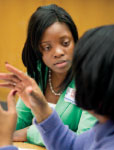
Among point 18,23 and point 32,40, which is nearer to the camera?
point 32,40

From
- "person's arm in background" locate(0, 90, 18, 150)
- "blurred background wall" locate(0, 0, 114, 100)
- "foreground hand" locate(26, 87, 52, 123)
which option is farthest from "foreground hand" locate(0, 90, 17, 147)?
"blurred background wall" locate(0, 0, 114, 100)

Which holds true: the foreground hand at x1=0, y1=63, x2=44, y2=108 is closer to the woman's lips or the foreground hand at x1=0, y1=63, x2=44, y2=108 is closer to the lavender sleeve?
the lavender sleeve

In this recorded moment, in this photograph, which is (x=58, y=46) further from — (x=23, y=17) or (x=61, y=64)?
(x=23, y=17)

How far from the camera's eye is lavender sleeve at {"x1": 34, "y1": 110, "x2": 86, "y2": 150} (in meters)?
0.89

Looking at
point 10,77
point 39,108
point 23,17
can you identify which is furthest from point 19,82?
point 23,17

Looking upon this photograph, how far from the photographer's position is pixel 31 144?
1209 millimetres

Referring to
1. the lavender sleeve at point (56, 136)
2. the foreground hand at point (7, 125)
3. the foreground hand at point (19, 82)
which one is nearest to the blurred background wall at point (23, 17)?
the foreground hand at point (19, 82)

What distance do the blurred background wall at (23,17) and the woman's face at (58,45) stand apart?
1652 millimetres

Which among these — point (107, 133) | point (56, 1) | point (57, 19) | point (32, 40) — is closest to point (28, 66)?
point (32, 40)

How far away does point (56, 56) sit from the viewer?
1248mm

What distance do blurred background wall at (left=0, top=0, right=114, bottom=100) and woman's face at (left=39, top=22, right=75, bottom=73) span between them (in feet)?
5.42

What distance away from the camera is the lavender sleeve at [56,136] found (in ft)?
2.92

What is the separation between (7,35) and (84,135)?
8.67ft

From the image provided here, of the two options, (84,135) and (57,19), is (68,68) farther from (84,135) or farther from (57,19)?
(84,135)
